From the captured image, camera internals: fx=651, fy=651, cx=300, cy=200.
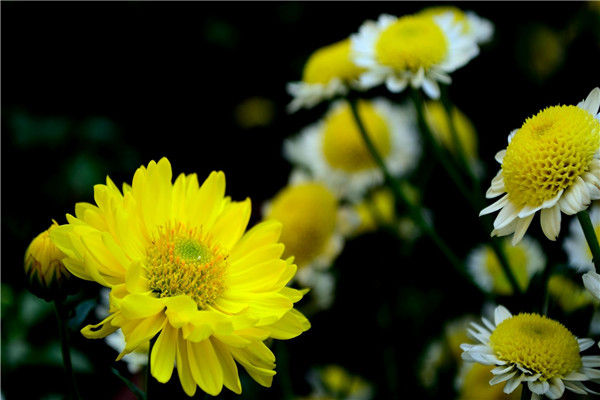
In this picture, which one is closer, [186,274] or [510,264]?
[186,274]

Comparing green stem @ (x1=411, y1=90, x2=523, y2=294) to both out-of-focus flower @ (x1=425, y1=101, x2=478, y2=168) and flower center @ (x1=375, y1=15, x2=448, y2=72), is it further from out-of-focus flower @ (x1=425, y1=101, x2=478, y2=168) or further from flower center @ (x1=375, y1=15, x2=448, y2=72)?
out-of-focus flower @ (x1=425, y1=101, x2=478, y2=168)

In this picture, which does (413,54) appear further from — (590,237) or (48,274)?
(48,274)

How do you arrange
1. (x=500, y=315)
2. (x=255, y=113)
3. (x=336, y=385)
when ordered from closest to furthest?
(x=500, y=315), (x=336, y=385), (x=255, y=113)

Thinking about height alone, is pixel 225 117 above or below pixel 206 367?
below

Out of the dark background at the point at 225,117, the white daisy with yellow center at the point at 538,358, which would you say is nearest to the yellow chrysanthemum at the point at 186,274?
the white daisy with yellow center at the point at 538,358

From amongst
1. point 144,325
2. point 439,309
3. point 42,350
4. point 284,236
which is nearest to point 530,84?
point 439,309

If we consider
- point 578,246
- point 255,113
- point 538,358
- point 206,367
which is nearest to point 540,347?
point 538,358

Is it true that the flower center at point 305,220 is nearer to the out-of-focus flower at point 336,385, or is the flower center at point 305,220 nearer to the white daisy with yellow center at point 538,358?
the out-of-focus flower at point 336,385
